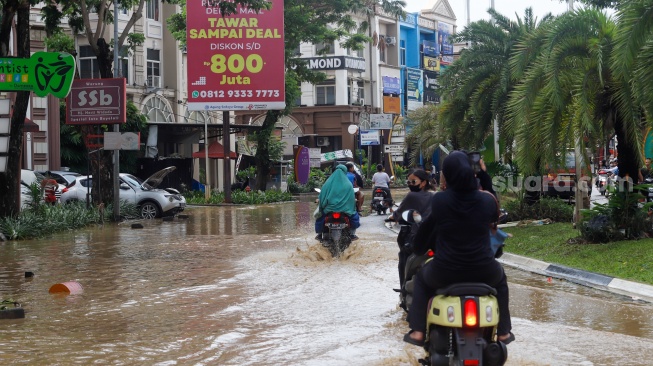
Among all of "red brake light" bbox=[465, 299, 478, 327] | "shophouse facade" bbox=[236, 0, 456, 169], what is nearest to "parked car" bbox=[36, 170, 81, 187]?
"shophouse facade" bbox=[236, 0, 456, 169]

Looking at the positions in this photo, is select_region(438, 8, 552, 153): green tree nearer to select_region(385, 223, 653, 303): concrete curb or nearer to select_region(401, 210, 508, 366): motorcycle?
select_region(385, 223, 653, 303): concrete curb

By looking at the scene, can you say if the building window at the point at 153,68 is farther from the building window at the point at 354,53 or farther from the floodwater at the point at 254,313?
the floodwater at the point at 254,313

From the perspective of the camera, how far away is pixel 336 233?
49.3ft

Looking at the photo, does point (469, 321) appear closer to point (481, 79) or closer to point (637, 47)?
point (637, 47)

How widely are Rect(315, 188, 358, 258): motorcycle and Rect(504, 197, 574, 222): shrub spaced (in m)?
8.68

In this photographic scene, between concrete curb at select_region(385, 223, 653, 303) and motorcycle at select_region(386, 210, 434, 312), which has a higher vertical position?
motorcycle at select_region(386, 210, 434, 312)

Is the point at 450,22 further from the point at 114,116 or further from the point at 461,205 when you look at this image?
the point at 461,205

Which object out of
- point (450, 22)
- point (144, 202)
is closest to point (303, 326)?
point (144, 202)

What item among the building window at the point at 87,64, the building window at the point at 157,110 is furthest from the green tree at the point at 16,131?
the building window at the point at 157,110

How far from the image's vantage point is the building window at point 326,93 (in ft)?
227

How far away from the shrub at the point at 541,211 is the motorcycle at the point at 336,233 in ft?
28.5

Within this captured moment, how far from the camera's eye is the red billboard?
122 ft

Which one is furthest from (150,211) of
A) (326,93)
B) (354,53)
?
(354,53)

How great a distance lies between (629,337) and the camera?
882 centimetres
